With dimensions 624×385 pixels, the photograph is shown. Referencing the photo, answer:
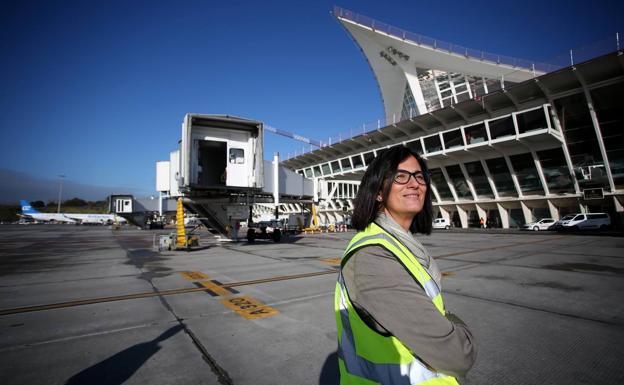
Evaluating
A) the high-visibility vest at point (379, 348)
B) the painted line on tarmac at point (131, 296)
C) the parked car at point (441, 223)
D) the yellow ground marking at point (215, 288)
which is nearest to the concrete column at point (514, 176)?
the parked car at point (441, 223)

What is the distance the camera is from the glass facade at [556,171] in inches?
1298

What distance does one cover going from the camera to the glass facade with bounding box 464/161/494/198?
131ft

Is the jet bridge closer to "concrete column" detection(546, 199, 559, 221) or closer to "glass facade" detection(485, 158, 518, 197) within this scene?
"glass facade" detection(485, 158, 518, 197)

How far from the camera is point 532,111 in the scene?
3322cm

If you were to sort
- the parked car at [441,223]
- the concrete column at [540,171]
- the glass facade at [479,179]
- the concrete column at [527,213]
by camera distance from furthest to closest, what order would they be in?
the parked car at [441,223], the glass facade at [479,179], the concrete column at [527,213], the concrete column at [540,171]

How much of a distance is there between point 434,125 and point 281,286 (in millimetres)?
40873

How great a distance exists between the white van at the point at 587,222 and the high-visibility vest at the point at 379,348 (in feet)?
118

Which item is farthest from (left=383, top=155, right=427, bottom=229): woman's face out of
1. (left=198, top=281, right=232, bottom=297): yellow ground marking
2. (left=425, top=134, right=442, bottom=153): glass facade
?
(left=425, top=134, right=442, bottom=153): glass facade

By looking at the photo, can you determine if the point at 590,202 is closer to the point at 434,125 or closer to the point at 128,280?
the point at 434,125

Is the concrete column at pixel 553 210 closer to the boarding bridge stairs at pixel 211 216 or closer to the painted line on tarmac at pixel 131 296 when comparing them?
the boarding bridge stairs at pixel 211 216

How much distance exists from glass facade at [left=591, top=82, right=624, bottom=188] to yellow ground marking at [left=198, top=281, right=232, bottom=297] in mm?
38605

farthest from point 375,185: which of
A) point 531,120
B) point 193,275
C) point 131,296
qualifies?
point 531,120

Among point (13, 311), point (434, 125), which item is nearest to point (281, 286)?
point (13, 311)

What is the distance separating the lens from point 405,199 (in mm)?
1735
